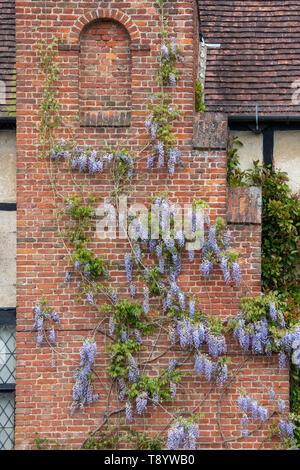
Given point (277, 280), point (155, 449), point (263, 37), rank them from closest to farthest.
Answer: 1. point (155, 449)
2. point (277, 280)
3. point (263, 37)

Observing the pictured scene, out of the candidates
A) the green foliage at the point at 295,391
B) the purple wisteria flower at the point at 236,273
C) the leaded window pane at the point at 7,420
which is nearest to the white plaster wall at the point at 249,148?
the purple wisteria flower at the point at 236,273

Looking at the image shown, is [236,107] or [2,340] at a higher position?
[236,107]

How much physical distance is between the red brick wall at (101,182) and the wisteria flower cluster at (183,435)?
0.96 ft

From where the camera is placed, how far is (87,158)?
21.5ft

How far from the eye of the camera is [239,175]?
7.74 m

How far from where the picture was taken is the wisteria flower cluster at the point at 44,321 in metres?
6.42

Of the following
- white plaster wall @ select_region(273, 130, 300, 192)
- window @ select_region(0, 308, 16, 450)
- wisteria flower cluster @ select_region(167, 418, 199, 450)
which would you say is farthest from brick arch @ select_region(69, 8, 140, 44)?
wisteria flower cluster @ select_region(167, 418, 199, 450)

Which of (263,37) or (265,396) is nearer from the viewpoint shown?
(265,396)

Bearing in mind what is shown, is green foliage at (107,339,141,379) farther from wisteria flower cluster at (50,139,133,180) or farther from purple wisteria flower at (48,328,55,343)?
wisteria flower cluster at (50,139,133,180)

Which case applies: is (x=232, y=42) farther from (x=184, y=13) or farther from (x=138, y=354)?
(x=138, y=354)

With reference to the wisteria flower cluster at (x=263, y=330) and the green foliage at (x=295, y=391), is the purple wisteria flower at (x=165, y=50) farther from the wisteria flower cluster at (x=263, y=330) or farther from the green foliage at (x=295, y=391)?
the green foliage at (x=295, y=391)

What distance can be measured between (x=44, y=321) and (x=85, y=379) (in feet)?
2.48

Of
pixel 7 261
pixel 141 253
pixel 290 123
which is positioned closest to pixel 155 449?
pixel 141 253

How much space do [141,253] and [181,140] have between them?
1.31 metres
